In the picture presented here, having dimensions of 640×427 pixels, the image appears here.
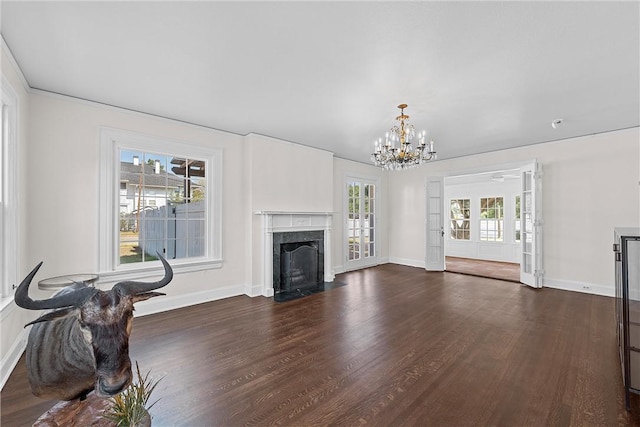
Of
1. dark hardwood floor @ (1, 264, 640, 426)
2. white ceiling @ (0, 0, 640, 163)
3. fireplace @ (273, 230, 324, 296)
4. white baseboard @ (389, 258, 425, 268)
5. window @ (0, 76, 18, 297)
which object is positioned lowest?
dark hardwood floor @ (1, 264, 640, 426)

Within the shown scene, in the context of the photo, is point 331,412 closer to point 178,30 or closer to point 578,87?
point 178,30

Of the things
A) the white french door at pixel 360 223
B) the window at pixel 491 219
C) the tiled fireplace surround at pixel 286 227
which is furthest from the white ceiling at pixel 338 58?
the window at pixel 491 219

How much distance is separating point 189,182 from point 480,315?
15.0ft

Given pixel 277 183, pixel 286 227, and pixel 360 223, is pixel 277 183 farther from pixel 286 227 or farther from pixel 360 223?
pixel 360 223

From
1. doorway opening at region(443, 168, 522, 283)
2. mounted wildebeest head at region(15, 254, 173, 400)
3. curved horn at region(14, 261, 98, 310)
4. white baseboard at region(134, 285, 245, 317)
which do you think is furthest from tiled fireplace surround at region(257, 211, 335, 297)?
doorway opening at region(443, 168, 522, 283)

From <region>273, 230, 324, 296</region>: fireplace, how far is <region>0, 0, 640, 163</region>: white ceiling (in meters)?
2.10

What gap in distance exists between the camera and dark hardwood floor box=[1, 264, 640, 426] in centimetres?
181

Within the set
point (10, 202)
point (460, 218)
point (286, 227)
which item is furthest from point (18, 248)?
point (460, 218)

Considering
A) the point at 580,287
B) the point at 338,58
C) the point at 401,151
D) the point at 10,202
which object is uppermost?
the point at 338,58

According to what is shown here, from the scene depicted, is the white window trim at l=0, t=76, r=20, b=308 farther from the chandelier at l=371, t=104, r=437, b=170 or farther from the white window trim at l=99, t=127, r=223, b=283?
the chandelier at l=371, t=104, r=437, b=170

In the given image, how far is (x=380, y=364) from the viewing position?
241 centimetres

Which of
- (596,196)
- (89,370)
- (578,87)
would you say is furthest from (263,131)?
(596,196)

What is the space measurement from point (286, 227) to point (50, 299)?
3687 mm

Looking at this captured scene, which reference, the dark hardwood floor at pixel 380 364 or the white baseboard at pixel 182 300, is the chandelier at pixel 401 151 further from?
the white baseboard at pixel 182 300
